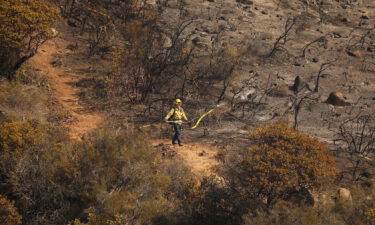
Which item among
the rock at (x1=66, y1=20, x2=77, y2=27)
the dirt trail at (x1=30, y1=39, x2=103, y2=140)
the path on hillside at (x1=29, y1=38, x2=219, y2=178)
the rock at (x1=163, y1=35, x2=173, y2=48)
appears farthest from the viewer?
the rock at (x1=66, y1=20, x2=77, y2=27)

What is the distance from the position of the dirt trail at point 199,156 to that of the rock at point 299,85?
7.61 metres

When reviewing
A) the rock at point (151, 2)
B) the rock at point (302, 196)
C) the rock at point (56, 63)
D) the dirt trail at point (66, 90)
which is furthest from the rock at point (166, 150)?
the rock at point (151, 2)

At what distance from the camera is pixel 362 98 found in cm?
1912

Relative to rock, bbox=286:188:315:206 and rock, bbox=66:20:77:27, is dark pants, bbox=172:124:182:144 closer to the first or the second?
rock, bbox=286:188:315:206

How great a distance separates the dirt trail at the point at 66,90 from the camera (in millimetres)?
14134

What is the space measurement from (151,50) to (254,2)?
13.0 metres

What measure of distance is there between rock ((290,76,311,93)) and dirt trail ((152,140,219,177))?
761 centimetres

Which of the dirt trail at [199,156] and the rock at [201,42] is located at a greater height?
the rock at [201,42]

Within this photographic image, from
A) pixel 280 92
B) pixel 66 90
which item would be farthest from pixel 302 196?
pixel 66 90

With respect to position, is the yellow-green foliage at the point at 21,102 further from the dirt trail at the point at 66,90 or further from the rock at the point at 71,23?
the rock at the point at 71,23

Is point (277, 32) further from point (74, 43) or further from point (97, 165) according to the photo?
point (97, 165)

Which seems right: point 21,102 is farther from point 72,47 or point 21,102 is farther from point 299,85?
point 299,85

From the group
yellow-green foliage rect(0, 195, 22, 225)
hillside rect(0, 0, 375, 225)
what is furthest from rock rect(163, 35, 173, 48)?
yellow-green foliage rect(0, 195, 22, 225)

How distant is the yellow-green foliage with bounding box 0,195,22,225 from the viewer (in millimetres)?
8867
